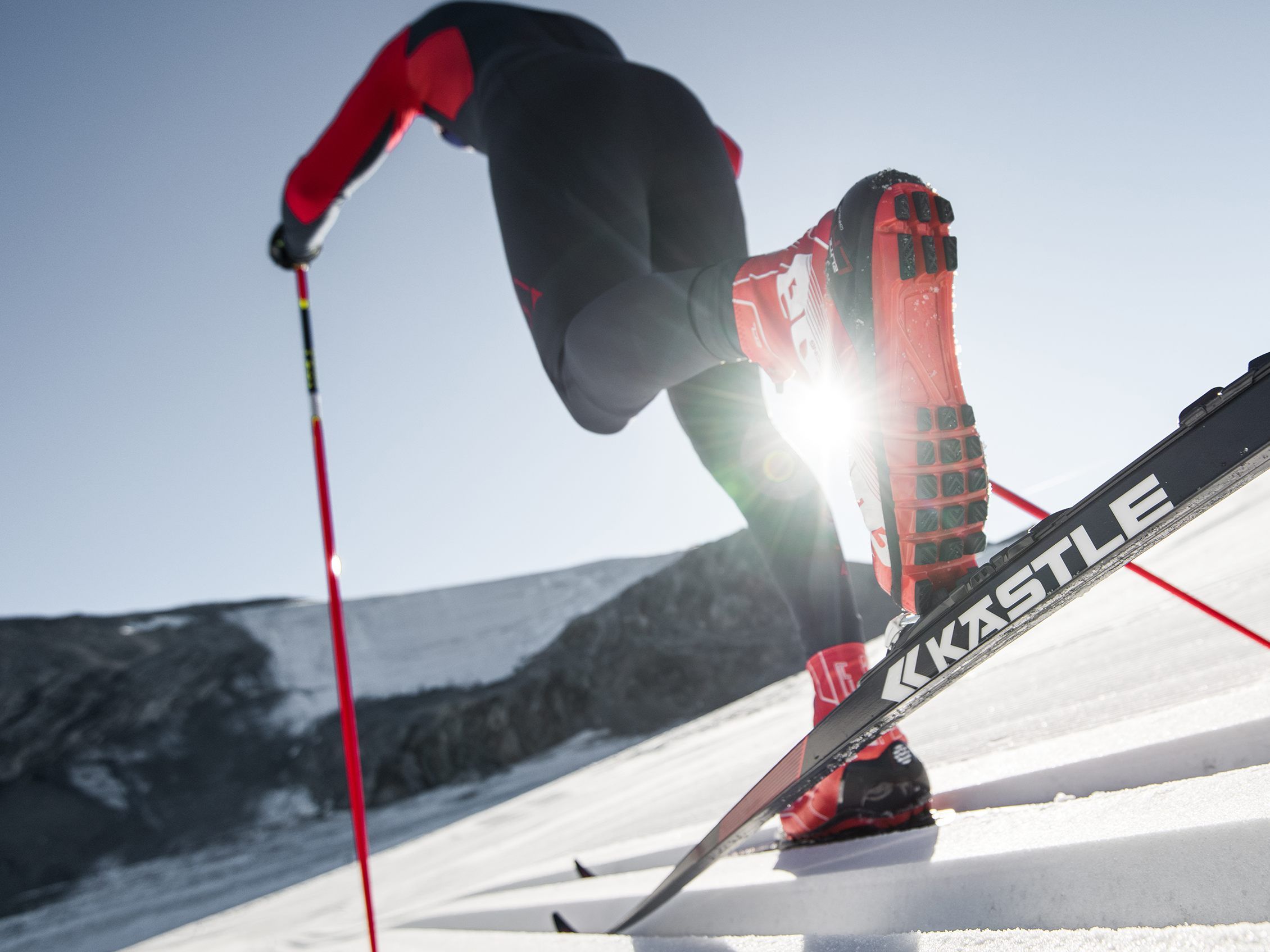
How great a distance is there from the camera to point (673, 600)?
21.7 ft

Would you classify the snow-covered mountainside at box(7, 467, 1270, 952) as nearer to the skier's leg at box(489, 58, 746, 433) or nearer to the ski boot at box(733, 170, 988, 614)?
the ski boot at box(733, 170, 988, 614)

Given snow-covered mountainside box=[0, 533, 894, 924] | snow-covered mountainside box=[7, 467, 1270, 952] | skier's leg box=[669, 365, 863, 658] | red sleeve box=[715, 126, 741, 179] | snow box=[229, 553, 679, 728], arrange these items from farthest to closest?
1. snow box=[229, 553, 679, 728]
2. snow-covered mountainside box=[0, 533, 894, 924]
3. red sleeve box=[715, 126, 741, 179]
4. skier's leg box=[669, 365, 863, 658]
5. snow-covered mountainside box=[7, 467, 1270, 952]

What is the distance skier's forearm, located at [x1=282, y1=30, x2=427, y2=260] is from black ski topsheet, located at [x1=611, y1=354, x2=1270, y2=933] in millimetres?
960

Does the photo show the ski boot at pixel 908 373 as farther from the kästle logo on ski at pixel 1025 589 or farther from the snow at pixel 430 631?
the snow at pixel 430 631

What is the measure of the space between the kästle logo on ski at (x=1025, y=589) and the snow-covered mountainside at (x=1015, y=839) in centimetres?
11

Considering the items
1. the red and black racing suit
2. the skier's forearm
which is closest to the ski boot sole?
the red and black racing suit

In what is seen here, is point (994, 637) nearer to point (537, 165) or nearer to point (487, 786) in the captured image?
point (537, 165)

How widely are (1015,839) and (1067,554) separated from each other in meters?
0.18

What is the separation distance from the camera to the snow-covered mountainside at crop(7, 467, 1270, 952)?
0.34 m

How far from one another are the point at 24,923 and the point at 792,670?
5444mm

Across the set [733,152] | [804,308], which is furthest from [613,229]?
[733,152]

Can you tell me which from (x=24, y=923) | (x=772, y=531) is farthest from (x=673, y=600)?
(x=772, y=531)

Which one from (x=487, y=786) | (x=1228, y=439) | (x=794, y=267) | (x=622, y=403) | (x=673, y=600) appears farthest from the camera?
(x=673, y=600)

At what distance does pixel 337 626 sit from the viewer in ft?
3.12
